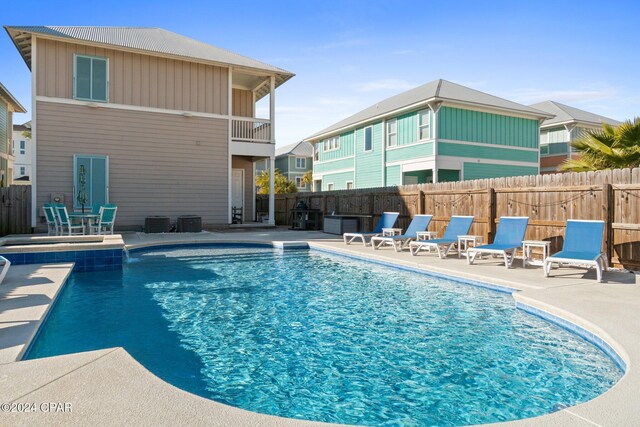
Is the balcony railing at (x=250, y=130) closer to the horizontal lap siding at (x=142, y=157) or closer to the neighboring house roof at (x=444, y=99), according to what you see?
the horizontal lap siding at (x=142, y=157)

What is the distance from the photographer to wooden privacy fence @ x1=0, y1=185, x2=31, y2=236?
515 inches

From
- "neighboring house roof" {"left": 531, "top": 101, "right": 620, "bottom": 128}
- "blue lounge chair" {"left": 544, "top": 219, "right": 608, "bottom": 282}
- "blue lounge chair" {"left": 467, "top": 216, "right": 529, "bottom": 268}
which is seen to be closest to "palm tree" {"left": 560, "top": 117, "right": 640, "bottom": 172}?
"blue lounge chair" {"left": 467, "top": 216, "right": 529, "bottom": 268}

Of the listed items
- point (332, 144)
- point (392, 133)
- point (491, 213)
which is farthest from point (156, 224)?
point (332, 144)

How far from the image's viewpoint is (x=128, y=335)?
454 centimetres

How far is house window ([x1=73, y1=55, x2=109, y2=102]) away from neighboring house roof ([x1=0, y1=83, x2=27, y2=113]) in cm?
763

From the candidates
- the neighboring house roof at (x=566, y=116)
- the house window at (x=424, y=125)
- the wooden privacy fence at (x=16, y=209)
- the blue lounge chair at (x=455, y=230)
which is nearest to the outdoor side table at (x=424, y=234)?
the blue lounge chair at (x=455, y=230)

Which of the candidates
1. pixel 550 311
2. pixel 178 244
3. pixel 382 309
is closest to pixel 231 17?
pixel 178 244

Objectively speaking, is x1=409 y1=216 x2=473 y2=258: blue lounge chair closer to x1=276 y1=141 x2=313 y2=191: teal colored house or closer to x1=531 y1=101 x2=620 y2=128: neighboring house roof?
x1=531 y1=101 x2=620 y2=128: neighboring house roof

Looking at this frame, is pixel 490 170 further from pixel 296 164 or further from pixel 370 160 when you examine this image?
pixel 296 164

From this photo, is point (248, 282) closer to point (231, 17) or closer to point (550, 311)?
point (550, 311)

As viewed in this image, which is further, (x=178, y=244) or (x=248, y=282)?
(x=178, y=244)

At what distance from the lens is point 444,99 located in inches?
714

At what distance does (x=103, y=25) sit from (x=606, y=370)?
18567 millimetres

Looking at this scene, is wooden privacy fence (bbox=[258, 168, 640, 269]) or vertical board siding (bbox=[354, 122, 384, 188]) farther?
vertical board siding (bbox=[354, 122, 384, 188])
